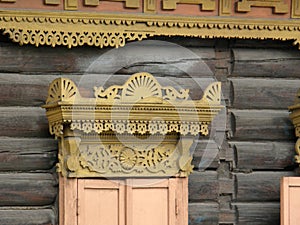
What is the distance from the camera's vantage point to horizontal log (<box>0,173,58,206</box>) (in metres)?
5.56

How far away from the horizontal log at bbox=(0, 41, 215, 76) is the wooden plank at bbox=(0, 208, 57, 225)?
84 cm

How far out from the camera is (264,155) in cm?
594

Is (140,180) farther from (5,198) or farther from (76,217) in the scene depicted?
(5,198)

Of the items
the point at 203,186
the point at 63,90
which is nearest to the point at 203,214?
the point at 203,186

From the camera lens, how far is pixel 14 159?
5.59 metres

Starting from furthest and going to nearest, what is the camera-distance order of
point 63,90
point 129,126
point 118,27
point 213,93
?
point 118,27
point 213,93
point 129,126
point 63,90

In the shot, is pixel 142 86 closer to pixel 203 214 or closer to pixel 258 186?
pixel 203 214

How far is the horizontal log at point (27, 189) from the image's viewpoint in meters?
5.56

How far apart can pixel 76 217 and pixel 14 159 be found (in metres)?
0.54

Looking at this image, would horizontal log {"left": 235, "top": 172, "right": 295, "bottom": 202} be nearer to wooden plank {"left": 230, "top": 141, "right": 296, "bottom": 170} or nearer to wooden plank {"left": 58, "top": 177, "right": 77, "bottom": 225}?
wooden plank {"left": 230, "top": 141, "right": 296, "bottom": 170}

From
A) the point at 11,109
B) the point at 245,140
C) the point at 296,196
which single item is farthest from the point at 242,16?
the point at 11,109

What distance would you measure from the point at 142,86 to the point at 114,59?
389 millimetres

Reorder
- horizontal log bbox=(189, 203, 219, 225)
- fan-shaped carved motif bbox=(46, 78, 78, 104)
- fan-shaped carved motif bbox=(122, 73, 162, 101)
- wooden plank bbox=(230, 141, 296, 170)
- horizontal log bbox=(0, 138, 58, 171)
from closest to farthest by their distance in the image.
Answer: fan-shaped carved motif bbox=(46, 78, 78, 104), fan-shaped carved motif bbox=(122, 73, 162, 101), horizontal log bbox=(0, 138, 58, 171), horizontal log bbox=(189, 203, 219, 225), wooden plank bbox=(230, 141, 296, 170)

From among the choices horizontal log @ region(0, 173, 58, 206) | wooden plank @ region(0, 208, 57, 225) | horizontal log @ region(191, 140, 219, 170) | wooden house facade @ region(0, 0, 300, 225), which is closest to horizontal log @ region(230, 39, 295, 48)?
wooden house facade @ region(0, 0, 300, 225)
